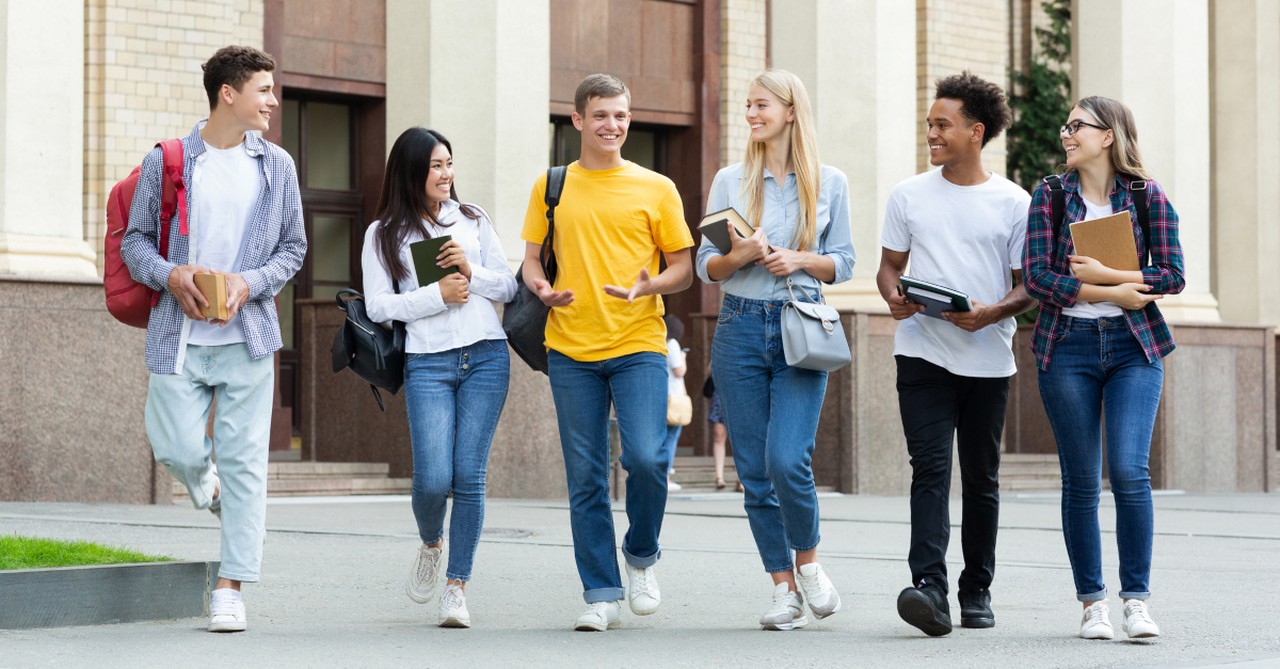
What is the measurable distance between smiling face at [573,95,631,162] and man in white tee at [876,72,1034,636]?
1012 millimetres

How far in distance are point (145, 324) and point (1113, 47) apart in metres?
14.9

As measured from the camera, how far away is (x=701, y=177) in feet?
66.8

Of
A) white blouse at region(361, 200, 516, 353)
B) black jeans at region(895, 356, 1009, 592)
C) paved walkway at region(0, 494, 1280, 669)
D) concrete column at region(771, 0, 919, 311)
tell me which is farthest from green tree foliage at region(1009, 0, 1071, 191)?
white blouse at region(361, 200, 516, 353)

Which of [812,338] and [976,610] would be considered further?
[976,610]

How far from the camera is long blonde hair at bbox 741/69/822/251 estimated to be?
262 inches

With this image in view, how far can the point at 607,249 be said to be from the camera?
662cm

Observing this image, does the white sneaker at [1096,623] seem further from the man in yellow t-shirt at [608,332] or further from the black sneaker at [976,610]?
the man in yellow t-shirt at [608,332]

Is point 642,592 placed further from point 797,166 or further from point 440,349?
point 797,166

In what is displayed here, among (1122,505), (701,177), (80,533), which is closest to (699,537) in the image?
(80,533)

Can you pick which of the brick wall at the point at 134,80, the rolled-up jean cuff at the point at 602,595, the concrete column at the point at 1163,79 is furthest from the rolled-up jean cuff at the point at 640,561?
the concrete column at the point at 1163,79

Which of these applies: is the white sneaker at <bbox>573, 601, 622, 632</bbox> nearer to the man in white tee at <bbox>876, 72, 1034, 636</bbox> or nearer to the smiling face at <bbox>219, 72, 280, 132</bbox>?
the man in white tee at <bbox>876, 72, 1034, 636</bbox>

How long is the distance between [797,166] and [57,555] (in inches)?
121

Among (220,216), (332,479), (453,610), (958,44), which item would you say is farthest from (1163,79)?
(220,216)

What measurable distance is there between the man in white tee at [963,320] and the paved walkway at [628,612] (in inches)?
17.4
